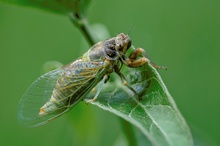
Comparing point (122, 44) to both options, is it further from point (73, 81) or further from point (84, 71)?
point (73, 81)

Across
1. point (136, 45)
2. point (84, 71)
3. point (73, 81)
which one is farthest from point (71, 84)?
point (136, 45)

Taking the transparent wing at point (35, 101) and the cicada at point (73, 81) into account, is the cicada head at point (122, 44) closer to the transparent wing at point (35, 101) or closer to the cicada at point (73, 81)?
the cicada at point (73, 81)

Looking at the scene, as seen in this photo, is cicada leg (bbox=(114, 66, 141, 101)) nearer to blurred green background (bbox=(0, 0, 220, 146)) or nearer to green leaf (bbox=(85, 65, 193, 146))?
green leaf (bbox=(85, 65, 193, 146))

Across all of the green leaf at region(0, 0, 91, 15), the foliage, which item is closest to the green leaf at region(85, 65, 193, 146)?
the foliage

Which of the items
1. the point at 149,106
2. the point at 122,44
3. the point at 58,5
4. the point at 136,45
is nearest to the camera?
the point at 149,106

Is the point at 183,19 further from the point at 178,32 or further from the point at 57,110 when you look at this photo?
the point at 57,110

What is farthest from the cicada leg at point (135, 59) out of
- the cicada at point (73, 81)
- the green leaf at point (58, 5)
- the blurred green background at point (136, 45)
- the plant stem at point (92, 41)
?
the blurred green background at point (136, 45)
